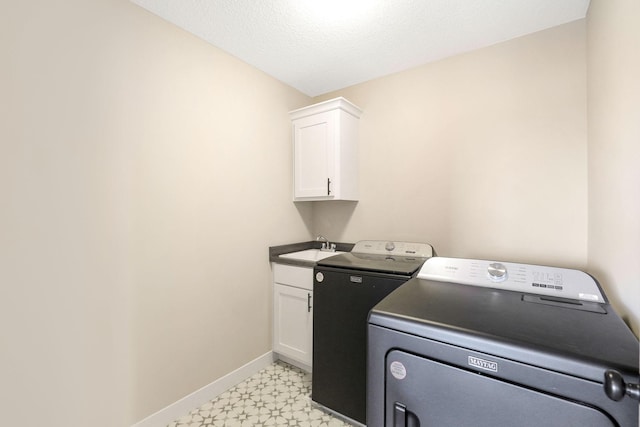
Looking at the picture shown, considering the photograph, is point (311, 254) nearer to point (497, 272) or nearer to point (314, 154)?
point (314, 154)

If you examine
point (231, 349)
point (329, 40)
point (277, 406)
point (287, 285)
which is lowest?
point (277, 406)

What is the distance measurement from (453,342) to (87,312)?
5.30 feet

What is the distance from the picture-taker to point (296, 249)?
97.7 inches

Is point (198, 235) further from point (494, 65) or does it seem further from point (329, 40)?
point (494, 65)

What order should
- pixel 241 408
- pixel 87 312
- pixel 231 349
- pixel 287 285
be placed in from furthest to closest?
pixel 287 285, pixel 231 349, pixel 241 408, pixel 87 312

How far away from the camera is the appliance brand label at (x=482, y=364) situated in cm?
74

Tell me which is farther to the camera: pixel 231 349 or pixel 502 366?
pixel 231 349

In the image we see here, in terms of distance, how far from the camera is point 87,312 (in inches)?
51.1

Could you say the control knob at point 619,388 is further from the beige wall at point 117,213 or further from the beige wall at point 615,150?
the beige wall at point 117,213

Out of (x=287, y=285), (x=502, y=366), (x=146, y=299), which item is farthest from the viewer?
(x=287, y=285)

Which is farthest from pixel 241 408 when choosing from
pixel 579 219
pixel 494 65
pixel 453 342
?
pixel 494 65

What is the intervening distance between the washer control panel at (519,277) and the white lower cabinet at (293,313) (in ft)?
3.01

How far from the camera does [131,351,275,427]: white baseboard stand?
153 cm

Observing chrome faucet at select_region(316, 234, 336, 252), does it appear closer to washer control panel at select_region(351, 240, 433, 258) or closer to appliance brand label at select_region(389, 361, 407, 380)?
washer control panel at select_region(351, 240, 433, 258)
